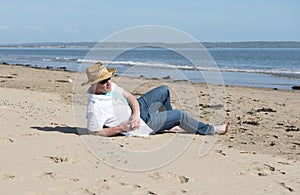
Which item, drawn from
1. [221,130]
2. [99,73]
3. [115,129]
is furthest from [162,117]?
[99,73]

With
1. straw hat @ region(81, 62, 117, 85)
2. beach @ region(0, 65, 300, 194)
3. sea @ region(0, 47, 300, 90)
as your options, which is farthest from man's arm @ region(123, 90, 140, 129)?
sea @ region(0, 47, 300, 90)

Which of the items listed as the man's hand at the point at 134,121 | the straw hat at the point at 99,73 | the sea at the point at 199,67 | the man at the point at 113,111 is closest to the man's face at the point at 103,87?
the man at the point at 113,111

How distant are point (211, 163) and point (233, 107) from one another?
557 cm

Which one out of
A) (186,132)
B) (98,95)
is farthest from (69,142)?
(186,132)

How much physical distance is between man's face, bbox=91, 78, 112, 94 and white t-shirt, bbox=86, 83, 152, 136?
6 centimetres

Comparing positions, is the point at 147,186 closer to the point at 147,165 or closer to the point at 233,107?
the point at 147,165

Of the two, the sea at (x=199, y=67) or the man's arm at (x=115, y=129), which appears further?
the sea at (x=199, y=67)

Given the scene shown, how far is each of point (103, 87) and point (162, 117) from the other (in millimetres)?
967

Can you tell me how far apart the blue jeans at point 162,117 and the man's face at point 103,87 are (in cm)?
59

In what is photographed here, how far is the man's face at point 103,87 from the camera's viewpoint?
616cm

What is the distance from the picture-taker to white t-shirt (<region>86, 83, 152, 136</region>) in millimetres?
6141

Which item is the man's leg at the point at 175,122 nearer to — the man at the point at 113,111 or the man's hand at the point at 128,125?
the man at the point at 113,111

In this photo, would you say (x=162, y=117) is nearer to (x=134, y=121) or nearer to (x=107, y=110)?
(x=134, y=121)

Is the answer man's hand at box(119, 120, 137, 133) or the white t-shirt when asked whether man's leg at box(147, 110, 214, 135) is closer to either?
man's hand at box(119, 120, 137, 133)
